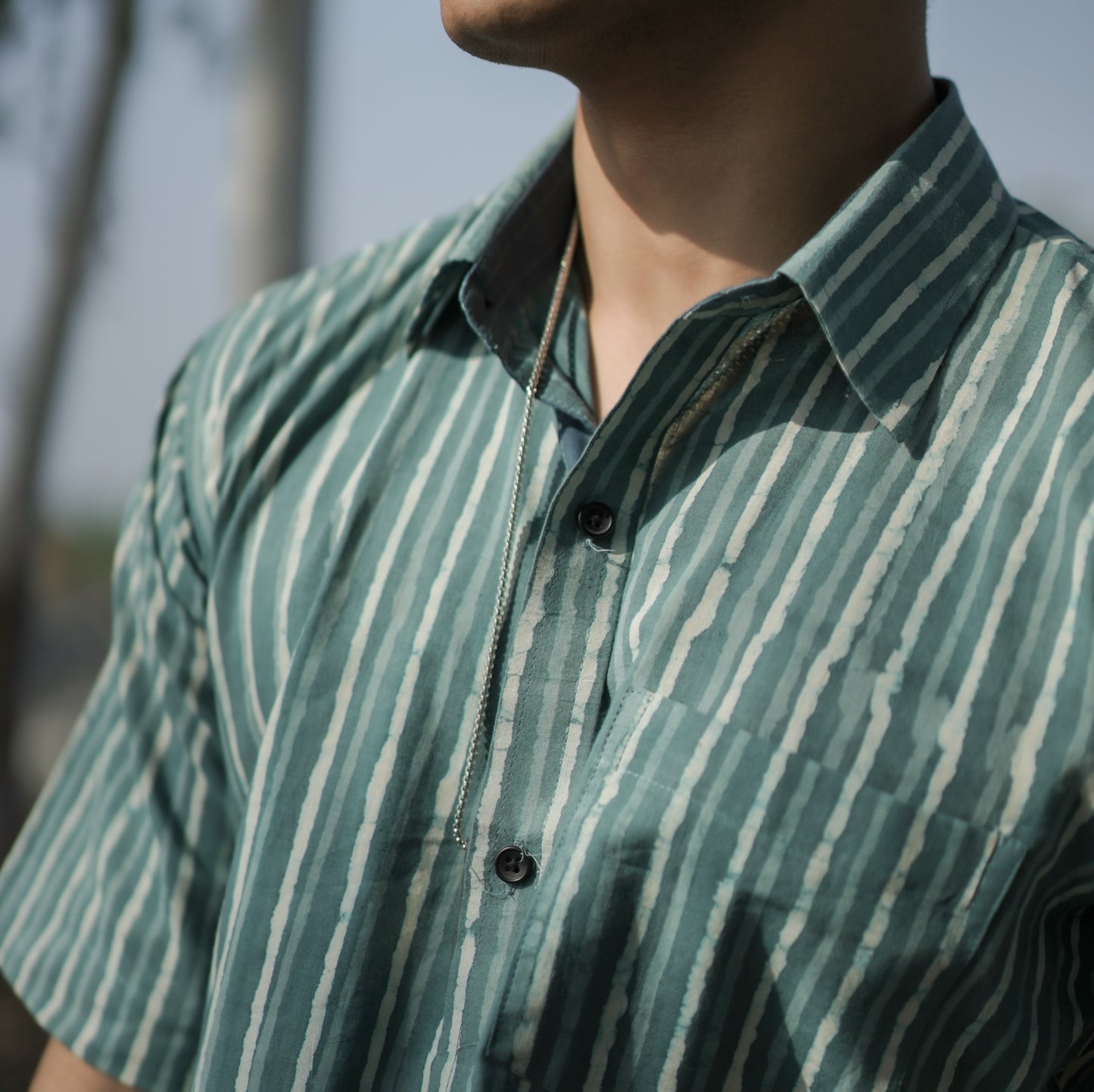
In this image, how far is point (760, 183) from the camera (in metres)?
0.85

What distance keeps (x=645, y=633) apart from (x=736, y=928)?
0.63ft

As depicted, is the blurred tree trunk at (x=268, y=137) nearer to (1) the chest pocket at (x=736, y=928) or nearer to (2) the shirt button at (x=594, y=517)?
(2) the shirt button at (x=594, y=517)

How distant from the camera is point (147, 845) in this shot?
3.21 ft

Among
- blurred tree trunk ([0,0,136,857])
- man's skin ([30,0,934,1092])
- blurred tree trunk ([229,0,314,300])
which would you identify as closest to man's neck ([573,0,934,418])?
man's skin ([30,0,934,1092])

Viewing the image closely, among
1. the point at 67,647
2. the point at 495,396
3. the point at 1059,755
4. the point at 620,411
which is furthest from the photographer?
the point at 67,647

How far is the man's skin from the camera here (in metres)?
0.80

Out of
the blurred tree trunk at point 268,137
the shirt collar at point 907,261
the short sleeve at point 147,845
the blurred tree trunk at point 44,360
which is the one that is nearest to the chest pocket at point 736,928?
the shirt collar at point 907,261

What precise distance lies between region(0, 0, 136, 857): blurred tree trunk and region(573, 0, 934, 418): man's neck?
1.16m

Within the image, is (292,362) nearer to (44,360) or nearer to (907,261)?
(907,261)

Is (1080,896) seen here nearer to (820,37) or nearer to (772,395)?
(772,395)

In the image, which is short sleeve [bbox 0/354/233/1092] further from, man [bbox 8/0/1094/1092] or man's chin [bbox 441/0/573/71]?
man's chin [bbox 441/0/573/71]

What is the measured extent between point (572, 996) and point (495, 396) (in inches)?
17.4

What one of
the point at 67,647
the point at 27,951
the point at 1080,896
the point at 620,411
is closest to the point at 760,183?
the point at 620,411

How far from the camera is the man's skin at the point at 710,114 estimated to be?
0.80 metres
